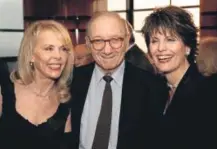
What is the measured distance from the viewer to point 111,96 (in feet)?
6.88

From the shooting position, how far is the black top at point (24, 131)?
1993 millimetres

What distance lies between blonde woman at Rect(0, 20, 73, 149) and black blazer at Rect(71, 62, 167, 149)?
0.07 m

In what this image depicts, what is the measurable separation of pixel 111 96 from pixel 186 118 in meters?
0.44

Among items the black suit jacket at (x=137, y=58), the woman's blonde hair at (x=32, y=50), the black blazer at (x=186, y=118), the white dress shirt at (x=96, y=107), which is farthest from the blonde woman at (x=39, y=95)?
the black suit jacket at (x=137, y=58)

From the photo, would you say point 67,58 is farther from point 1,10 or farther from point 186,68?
point 1,10

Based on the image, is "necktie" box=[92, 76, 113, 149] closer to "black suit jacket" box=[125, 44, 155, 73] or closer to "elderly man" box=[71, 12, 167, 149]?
"elderly man" box=[71, 12, 167, 149]

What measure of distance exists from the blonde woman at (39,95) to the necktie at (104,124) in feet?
0.64

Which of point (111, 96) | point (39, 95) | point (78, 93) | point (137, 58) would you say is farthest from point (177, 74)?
point (137, 58)

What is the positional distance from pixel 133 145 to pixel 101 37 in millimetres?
585

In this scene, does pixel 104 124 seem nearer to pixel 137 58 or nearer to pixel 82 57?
pixel 137 58

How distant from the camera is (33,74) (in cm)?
217

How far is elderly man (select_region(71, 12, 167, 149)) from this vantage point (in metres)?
2.04

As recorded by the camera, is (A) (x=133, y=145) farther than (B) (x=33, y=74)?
No

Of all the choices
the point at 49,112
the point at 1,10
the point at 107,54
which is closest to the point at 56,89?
the point at 49,112
